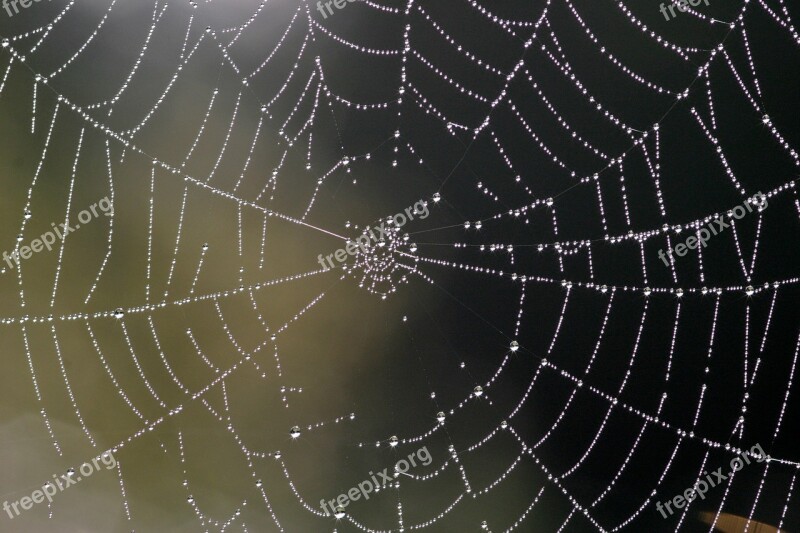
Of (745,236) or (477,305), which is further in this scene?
(477,305)

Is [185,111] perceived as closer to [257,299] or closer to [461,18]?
[257,299]

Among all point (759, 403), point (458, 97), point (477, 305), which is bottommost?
point (759, 403)

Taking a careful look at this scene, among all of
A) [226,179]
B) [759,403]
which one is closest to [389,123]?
[226,179]

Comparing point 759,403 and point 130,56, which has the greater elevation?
point 130,56

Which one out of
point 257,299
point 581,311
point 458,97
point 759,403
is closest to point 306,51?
point 458,97

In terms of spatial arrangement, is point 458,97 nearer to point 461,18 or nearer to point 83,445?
point 461,18

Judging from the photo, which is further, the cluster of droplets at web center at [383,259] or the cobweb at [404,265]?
the cluster of droplets at web center at [383,259]

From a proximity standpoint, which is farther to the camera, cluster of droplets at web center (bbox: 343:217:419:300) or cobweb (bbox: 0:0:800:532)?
cluster of droplets at web center (bbox: 343:217:419:300)
